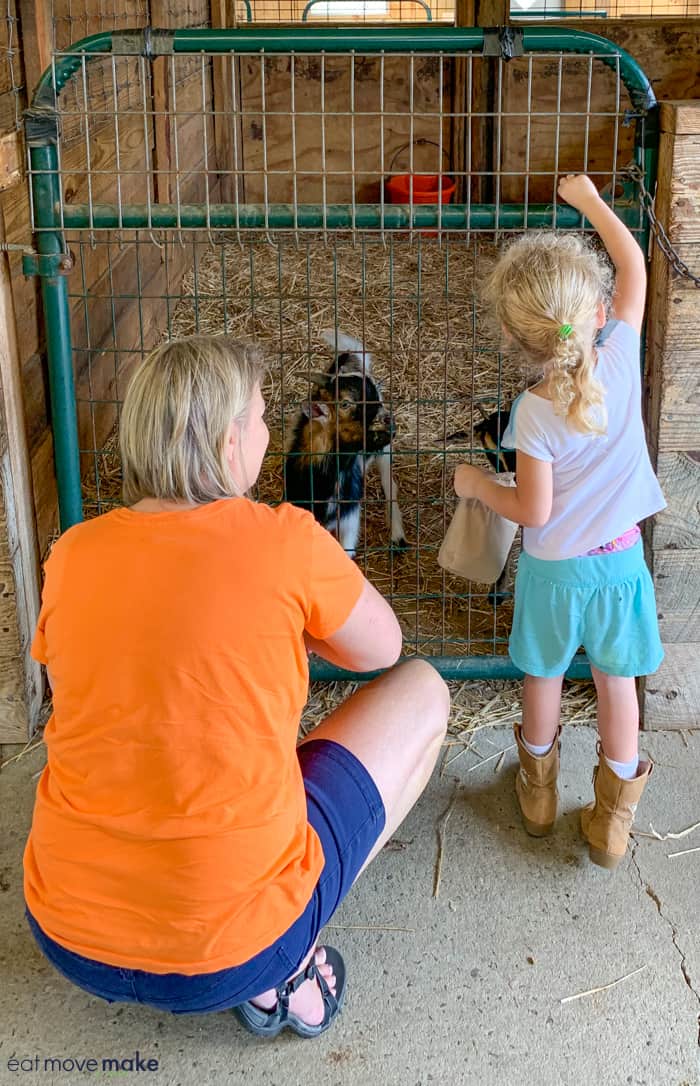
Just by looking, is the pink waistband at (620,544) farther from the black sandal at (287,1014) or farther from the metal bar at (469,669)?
the black sandal at (287,1014)

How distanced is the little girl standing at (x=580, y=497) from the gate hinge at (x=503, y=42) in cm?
53

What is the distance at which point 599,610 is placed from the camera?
2.73 m

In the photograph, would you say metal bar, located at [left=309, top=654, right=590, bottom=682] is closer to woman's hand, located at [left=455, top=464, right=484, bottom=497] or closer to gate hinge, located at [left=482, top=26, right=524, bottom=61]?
woman's hand, located at [left=455, top=464, right=484, bottom=497]

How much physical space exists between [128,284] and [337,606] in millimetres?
3894

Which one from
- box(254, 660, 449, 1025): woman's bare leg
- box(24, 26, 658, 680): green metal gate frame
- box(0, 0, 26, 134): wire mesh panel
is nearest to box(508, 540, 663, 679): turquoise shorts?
box(254, 660, 449, 1025): woman's bare leg

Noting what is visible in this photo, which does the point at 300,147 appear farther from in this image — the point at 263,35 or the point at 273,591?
the point at 273,591

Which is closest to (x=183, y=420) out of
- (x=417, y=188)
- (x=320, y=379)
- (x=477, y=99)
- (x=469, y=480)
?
(x=469, y=480)

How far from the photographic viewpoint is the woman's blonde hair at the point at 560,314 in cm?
238

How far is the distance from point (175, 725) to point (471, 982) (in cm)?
106

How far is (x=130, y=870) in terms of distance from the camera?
6.30 feet

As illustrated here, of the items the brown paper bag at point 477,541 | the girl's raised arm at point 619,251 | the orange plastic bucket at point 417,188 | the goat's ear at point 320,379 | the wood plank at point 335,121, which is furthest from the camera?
the wood plank at point 335,121

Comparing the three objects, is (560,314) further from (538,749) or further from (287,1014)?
(287,1014)

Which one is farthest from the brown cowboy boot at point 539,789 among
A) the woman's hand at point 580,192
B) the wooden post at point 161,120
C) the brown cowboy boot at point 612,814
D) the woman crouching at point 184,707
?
the wooden post at point 161,120

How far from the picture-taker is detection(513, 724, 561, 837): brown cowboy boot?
9.61 feet
